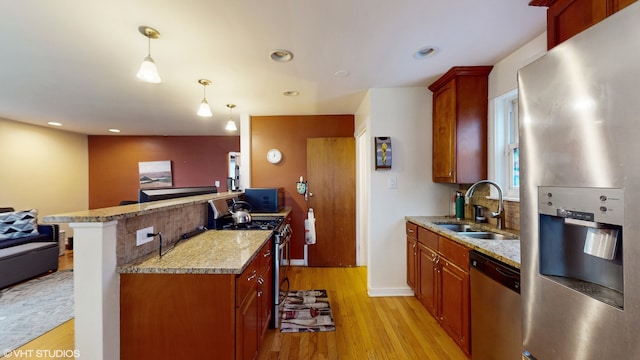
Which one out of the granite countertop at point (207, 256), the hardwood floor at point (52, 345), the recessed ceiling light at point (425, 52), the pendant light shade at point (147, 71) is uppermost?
the recessed ceiling light at point (425, 52)

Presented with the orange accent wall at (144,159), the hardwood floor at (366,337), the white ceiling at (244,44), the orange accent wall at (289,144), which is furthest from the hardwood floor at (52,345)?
the orange accent wall at (144,159)

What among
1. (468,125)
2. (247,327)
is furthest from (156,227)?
(468,125)

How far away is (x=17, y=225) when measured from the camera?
144 inches

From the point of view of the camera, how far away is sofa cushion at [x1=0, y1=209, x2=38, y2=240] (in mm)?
3541

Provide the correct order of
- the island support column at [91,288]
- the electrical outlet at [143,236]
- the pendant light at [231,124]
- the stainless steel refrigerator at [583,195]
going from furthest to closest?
1. the pendant light at [231,124]
2. the electrical outlet at [143,236]
3. the island support column at [91,288]
4. the stainless steel refrigerator at [583,195]

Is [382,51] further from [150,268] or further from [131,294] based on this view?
[131,294]

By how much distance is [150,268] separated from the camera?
1.30 meters

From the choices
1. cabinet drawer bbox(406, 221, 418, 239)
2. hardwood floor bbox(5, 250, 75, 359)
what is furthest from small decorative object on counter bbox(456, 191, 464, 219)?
hardwood floor bbox(5, 250, 75, 359)

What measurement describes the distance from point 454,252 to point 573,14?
1.53 meters

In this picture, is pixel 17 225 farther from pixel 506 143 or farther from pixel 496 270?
pixel 506 143

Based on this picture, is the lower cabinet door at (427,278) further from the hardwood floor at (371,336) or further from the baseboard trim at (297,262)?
the baseboard trim at (297,262)

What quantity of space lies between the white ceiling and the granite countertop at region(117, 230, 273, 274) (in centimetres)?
150

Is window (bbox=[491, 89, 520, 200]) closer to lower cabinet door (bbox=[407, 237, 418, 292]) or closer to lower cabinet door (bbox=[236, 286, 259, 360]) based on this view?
lower cabinet door (bbox=[407, 237, 418, 292])

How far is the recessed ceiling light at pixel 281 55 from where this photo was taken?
2.05 meters
